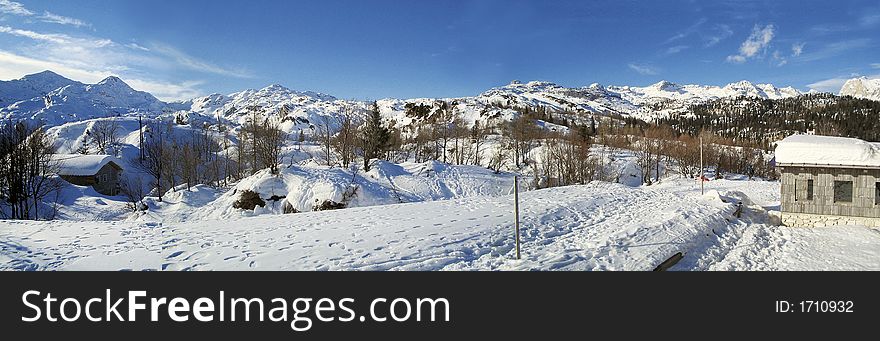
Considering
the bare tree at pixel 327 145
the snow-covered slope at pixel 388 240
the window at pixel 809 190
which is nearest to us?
the snow-covered slope at pixel 388 240

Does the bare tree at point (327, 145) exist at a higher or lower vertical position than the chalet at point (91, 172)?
higher

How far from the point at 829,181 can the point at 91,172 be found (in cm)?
5947

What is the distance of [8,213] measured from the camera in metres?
28.8

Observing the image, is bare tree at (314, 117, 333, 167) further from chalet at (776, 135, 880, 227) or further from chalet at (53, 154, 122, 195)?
chalet at (776, 135, 880, 227)

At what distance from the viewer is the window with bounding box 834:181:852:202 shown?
16594mm

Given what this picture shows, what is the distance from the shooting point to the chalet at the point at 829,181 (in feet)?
53.1

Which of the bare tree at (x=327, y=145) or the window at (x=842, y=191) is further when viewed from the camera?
the bare tree at (x=327, y=145)

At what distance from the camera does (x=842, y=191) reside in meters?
16.8

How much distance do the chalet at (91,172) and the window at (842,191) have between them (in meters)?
59.0

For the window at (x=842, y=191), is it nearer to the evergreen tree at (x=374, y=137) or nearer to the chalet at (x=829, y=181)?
the chalet at (x=829, y=181)

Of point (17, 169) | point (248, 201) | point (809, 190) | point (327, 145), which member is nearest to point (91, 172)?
point (17, 169)

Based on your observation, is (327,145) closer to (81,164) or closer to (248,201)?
(248,201)

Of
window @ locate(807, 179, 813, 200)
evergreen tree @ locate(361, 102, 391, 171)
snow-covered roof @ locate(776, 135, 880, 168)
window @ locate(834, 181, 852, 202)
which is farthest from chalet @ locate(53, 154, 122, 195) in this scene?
window @ locate(834, 181, 852, 202)

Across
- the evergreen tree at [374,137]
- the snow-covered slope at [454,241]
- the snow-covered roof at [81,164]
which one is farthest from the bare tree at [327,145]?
the snow-covered slope at [454,241]
